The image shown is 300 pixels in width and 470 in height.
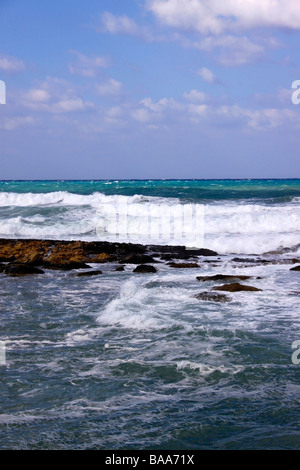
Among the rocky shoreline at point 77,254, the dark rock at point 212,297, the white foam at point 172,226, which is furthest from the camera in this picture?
the white foam at point 172,226

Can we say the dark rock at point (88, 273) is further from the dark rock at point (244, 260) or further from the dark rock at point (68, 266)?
the dark rock at point (244, 260)

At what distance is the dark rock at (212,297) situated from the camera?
1059 cm

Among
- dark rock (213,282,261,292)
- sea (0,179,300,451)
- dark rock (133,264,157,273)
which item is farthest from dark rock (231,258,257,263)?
dark rock (213,282,261,292)

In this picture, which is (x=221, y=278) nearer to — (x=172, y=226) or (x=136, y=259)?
(x=136, y=259)

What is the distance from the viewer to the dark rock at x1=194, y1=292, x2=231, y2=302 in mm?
10586

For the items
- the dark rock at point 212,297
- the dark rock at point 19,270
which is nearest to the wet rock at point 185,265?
the dark rock at point 19,270

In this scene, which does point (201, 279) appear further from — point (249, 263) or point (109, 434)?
point (109, 434)

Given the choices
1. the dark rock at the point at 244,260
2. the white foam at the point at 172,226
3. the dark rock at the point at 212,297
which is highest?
the white foam at the point at 172,226

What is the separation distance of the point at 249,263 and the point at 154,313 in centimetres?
750

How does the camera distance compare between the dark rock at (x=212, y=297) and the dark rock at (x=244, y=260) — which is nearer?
the dark rock at (x=212, y=297)

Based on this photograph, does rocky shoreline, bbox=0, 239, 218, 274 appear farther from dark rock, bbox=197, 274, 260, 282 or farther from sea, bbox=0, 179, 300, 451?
dark rock, bbox=197, 274, 260, 282

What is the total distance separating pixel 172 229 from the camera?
2612cm

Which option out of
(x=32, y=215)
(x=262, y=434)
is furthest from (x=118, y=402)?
(x=32, y=215)
